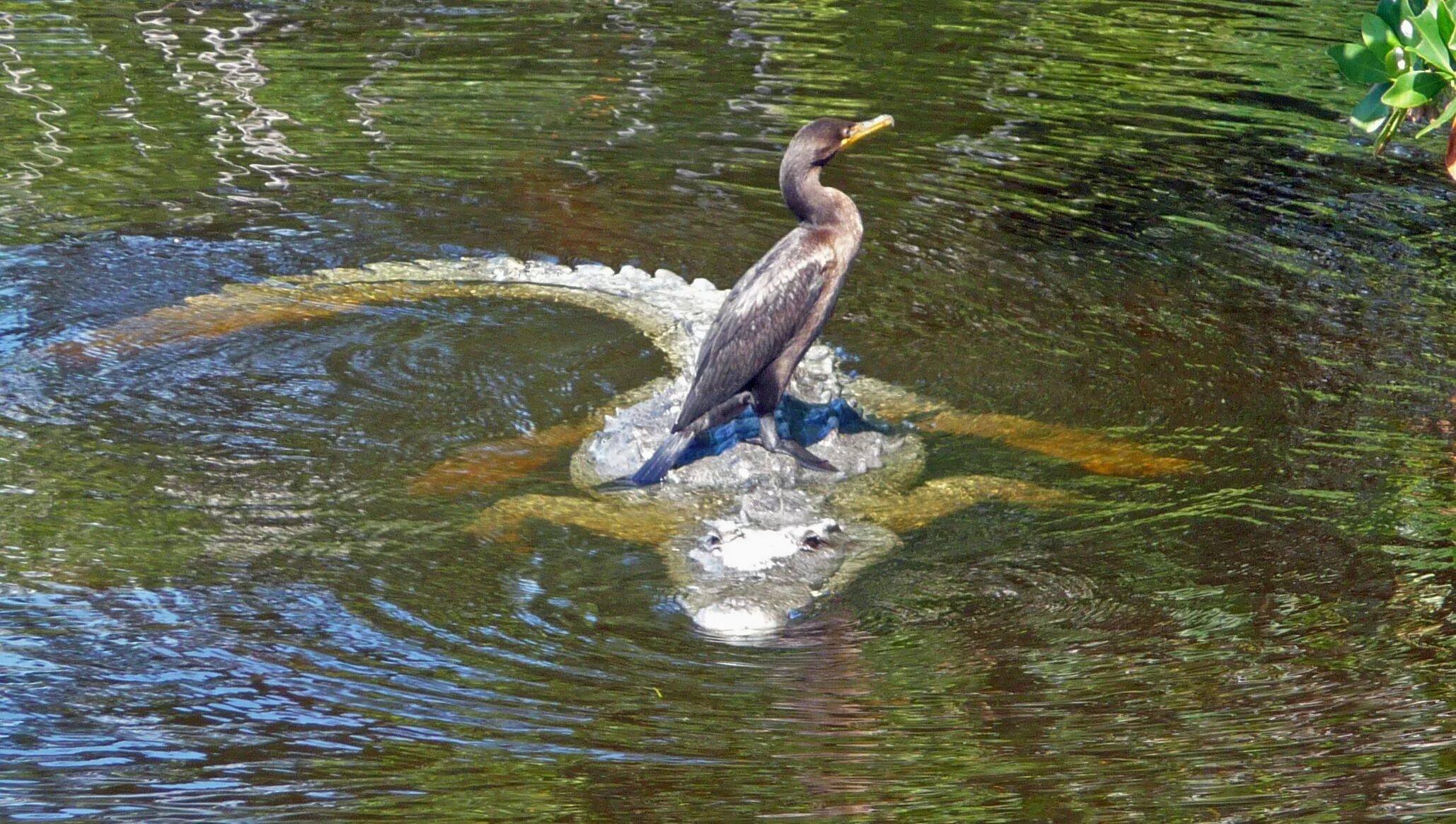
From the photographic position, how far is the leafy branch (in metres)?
3.65

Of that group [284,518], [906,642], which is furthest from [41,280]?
[906,642]

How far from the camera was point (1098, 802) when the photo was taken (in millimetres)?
3609

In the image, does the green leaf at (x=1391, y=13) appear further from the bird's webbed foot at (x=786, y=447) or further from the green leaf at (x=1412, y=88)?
the bird's webbed foot at (x=786, y=447)

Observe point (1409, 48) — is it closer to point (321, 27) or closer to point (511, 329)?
point (511, 329)

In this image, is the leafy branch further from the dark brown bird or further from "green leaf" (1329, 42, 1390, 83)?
the dark brown bird

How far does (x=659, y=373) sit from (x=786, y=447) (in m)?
1.22

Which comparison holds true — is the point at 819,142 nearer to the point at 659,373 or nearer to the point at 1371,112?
the point at 659,373

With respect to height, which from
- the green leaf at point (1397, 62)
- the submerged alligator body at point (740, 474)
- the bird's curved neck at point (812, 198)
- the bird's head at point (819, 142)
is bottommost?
the submerged alligator body at point (740, 474)

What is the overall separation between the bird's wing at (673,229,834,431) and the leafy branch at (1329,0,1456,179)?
2.16 metres

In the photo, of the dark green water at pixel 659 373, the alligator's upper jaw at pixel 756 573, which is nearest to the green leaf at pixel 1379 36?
the dark green water at pixel 659 373

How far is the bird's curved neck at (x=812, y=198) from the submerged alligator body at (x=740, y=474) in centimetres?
82

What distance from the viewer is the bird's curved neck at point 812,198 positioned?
5688mm

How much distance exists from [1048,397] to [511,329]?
8.61 feet

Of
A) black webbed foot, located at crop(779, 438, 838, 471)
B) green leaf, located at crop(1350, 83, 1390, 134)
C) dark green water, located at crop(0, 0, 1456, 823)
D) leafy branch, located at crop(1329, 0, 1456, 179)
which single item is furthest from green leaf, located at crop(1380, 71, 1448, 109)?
black webbed foot, located at crop(779, 438, 838, 471)
